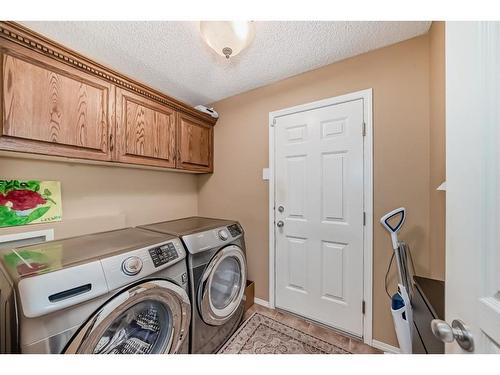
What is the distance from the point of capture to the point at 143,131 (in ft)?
5.21

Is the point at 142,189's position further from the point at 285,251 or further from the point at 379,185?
the point at 379,185

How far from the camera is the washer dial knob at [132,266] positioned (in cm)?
95

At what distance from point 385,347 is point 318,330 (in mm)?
479

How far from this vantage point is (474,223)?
0.46 m

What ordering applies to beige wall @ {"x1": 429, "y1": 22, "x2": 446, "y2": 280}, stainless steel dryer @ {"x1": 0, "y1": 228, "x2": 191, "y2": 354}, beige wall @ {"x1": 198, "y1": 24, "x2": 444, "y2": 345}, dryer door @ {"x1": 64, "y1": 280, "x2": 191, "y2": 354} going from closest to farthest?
1. stainless steel dryer @ {"x1": 0, "y1": 228, "x2": 191, "y2": 354}
2. dryer door @ {"x1": 64, "y1": 280, "x2": 191, "y2": 354}
3. beige wall @ {"x1": 429, "y1": 22, "x2": 446, "y2": 280}
4. beige wall @ {"x1": 198, "y1": 24, "x2": 444, "y2": 345}

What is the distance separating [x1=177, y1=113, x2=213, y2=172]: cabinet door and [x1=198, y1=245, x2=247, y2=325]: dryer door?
38.6 inches

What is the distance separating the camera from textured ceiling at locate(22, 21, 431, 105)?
1218 millimetres

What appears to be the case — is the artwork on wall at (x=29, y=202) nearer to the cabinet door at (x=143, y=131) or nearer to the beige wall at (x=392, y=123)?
the cabinet door at (x=143, y=131)

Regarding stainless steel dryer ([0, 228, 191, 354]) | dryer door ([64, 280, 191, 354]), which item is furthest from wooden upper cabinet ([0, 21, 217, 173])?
dryer door ([64, 280, 191, 354])

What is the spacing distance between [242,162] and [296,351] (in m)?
1.69

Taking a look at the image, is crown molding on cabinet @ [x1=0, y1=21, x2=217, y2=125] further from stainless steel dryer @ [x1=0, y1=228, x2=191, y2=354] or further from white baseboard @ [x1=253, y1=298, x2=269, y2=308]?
white baseboard @ [x1=253, y1=298, x2=269, y2=308]

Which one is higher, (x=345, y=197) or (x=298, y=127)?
(x=298, y=127)

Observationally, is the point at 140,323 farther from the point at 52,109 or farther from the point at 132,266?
the point at 52,109
